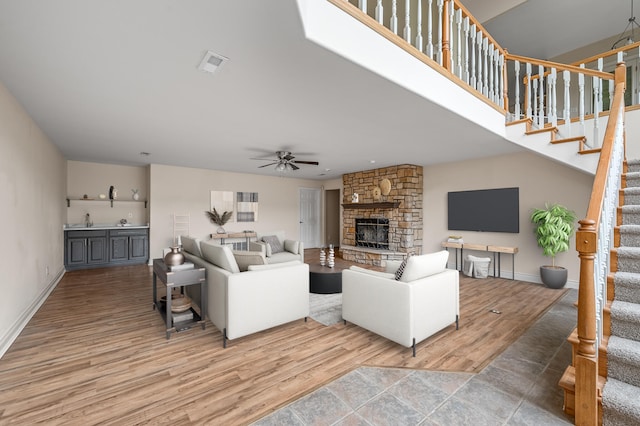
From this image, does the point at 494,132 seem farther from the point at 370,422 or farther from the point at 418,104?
the point at 370,422

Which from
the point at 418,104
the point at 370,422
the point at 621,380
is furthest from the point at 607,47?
the point at 370,422

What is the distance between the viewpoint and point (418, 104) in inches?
113

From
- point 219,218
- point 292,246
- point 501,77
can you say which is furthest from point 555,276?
point 219,218

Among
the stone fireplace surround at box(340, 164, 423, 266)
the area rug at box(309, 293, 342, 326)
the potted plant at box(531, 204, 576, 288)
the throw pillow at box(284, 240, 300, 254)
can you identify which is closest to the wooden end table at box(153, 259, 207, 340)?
the area rug at box(309, 293, 342, 326)

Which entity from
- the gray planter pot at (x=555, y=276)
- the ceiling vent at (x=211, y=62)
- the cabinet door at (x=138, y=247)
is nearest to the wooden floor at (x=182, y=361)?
the gray planter pot at (x=555, y=276)

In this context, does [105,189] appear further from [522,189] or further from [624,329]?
[522,189]

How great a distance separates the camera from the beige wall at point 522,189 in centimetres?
461

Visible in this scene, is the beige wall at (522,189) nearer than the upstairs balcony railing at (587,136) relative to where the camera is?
No

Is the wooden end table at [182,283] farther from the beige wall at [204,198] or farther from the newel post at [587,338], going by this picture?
the beige wall at [204,198]

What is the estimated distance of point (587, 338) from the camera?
1.52 metres

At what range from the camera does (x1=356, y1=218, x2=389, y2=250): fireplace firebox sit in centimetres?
685

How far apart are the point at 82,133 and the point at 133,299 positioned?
2.56m

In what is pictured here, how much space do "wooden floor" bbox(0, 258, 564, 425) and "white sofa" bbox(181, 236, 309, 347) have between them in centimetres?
17

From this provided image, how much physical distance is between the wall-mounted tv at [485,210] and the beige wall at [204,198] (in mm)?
4675
